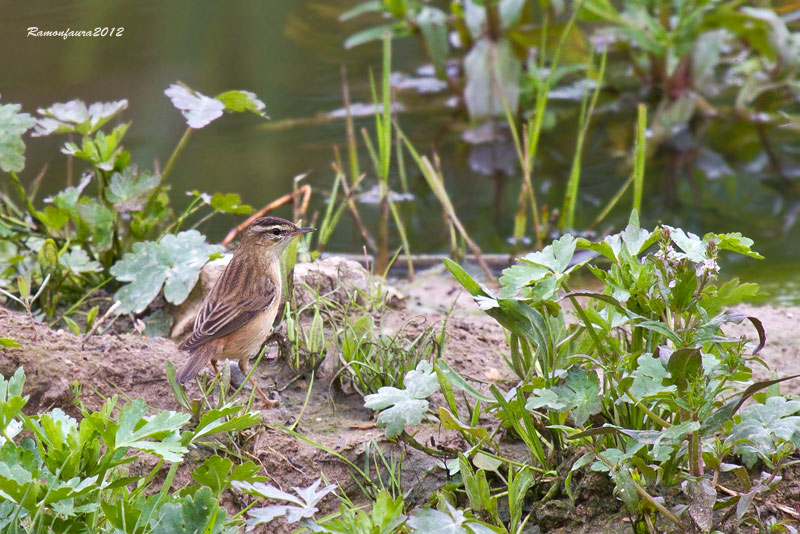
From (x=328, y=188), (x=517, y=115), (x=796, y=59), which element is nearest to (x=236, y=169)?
(x=328, y=188)

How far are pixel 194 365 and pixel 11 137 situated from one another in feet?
5.21

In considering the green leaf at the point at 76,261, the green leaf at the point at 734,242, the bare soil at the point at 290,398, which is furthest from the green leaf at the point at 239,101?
the green leaf at the point at 734,242

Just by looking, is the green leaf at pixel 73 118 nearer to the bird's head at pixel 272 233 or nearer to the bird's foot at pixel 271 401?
the bird's head at pixel 272 233

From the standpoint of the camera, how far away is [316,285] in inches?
177

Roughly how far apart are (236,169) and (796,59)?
5.39m

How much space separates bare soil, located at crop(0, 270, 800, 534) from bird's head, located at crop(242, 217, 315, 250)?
66cm

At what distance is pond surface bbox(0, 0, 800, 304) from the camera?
282 inches

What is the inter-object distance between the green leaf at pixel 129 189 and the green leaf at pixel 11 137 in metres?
0.45

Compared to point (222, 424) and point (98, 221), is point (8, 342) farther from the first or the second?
point (98, 221)

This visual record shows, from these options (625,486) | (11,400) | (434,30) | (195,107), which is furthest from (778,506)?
Result: (434,30)

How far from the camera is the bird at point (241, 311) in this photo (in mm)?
3932

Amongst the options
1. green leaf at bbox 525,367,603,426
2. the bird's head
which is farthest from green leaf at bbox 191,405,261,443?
the bird's head

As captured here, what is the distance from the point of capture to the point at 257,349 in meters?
4.12

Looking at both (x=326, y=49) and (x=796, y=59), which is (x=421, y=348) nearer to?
(x=796, y=59)
